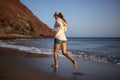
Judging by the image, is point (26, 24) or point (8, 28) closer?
point (8, 28)

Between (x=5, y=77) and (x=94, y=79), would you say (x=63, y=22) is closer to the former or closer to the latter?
(x=94, y=79)

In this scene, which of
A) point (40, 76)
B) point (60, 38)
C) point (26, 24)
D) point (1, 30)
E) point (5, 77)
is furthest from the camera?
point (26, 24)

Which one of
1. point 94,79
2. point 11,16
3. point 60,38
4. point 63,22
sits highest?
point 11,16

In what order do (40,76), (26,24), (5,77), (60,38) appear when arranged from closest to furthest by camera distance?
1. (5,77)
2. (40,76)
3. (60,38)
4. (26,24)

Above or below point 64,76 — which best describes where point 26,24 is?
above

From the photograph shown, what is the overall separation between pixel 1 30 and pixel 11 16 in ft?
26.0

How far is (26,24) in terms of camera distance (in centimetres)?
6234

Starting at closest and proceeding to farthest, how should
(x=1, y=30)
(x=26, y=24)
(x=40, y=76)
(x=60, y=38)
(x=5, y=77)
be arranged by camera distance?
(x=5, y=77) < (x=40, y=76) < (x=60, y=38) < (x=1, y=30) < (x=26, y=24)

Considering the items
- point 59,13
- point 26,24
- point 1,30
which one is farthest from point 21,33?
point 59,13

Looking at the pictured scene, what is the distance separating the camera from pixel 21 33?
60188 millimetres

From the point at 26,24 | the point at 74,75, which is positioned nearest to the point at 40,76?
the point at 74,75

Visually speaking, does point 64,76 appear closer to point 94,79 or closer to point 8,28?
point 94,79

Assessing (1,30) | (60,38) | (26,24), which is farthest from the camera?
(26,24)

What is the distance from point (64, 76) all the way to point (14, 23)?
179 ft
